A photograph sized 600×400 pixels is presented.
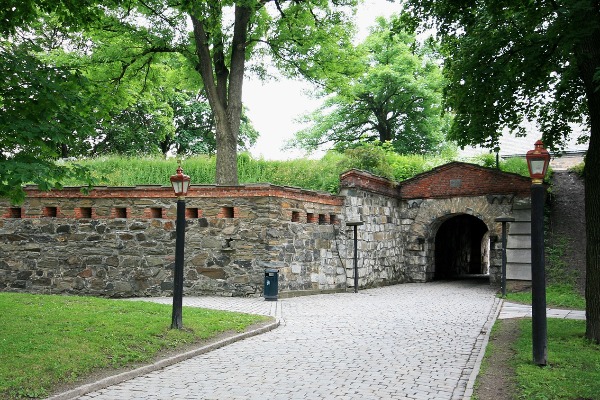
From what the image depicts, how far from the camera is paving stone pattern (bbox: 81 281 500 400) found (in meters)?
6.10

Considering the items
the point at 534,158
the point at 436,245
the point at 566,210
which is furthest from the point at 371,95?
the point at 534,158

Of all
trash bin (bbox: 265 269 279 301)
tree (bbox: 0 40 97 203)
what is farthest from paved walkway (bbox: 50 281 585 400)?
tree (bbox: 0 40 97 203)

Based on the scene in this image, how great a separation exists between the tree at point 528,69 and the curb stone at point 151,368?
515 centimetres

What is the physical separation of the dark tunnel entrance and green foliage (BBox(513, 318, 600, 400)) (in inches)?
501

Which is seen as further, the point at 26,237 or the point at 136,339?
the point at 26,237

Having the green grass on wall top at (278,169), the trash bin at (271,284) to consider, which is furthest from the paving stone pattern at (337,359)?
the green grass on wall top at (278,169)

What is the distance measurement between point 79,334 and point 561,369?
6.11 meters

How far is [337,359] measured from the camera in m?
7.62

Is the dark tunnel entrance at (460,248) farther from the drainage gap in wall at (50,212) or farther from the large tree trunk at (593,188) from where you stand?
the drainage gap in wall at (50,212)

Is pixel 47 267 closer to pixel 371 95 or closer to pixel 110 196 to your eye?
pixel 110 196

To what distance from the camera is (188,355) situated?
306 inches

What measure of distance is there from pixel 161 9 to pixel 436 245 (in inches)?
492

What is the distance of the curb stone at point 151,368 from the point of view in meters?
5.84

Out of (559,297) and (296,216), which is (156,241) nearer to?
(296,216)
